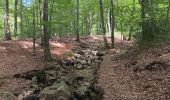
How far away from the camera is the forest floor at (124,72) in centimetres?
1485

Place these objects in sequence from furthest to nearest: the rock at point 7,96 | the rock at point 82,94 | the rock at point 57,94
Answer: the rock at point 82,94 → the rock at point 7,96 → the rock at point 57,94

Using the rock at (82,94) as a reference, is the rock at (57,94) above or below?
above

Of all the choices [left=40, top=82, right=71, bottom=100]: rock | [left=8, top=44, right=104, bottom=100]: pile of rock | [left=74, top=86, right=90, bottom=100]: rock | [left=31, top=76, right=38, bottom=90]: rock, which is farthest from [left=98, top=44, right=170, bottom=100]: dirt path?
[left=31, top=76, right=38, bottom=90]: rock

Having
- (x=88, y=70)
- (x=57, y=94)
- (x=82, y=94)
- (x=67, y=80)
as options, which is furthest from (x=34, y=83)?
(x=88, y=70)

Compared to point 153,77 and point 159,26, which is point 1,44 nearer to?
point 159,26

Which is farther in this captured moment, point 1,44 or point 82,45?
point 82,45

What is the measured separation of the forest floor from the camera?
48.7 ft

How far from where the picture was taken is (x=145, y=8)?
2628 cm

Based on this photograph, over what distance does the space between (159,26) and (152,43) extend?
6.53ft

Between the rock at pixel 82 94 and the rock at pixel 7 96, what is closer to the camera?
the rock at pixel 7 96

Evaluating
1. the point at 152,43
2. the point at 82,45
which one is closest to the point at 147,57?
the point at 152,43

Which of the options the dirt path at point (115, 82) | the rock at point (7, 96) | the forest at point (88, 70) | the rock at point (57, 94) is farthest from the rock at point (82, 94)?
the rock at point (7, 96)

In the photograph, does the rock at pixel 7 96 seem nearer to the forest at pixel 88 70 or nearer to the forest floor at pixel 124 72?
the forest at pixel 88 70

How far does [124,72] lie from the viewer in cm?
2011
